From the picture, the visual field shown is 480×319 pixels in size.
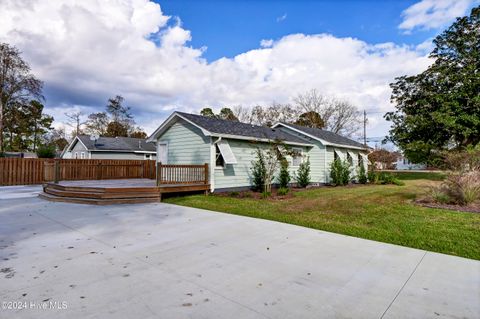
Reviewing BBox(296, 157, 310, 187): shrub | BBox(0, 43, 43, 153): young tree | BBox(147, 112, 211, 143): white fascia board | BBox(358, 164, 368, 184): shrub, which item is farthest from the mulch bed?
BBox(0, 43, 43, 153): young tree

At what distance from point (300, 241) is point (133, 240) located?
10.5 feet

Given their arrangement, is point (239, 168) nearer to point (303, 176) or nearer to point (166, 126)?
point (303, 176)

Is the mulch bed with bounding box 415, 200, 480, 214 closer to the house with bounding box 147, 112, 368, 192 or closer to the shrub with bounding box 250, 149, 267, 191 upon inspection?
the house with bounding box 147, 112, 368, 192

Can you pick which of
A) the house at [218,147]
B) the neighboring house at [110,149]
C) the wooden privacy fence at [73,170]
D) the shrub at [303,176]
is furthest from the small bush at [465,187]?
the neighboring house at [110,149]

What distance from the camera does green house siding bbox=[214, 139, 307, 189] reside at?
12.1m

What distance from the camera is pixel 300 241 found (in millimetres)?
4785

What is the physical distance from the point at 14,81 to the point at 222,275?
29759 millimetres

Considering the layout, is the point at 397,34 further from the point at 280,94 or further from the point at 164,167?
the point at 280,94

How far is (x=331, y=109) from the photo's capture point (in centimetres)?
3466

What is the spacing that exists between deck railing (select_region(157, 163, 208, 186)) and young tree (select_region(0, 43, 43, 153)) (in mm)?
21599

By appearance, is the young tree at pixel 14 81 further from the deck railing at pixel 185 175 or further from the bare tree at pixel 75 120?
the deck railing at pixel 185 175

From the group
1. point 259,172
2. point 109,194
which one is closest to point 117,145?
point 109,194

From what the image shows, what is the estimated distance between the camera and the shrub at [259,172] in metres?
12.1

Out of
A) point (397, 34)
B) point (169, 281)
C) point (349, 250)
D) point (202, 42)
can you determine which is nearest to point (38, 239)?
point (169, 281)
